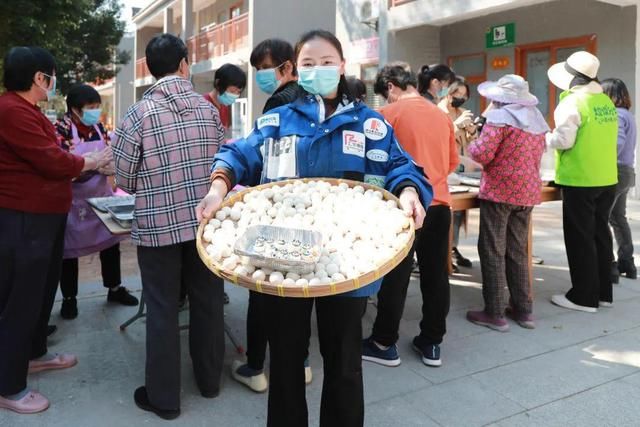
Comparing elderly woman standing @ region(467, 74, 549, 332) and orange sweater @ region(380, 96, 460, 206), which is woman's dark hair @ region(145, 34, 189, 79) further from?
elderly woman standing @ region(467, 74, 549, 332)

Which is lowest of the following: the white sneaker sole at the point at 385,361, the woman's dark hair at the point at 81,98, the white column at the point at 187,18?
the white sneaker sole at the point at 385,361

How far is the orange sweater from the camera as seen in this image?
10.1 feet

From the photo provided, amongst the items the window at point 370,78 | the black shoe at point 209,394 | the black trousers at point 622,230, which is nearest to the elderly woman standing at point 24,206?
the black shoe at point 209,394

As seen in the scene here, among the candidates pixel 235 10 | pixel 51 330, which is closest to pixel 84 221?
pixel 51 330

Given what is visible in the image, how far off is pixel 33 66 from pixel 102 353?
1.68 m

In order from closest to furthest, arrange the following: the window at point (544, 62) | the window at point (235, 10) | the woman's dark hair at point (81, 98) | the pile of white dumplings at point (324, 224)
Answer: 1. the pile of white dumplings at point (324, 224)
2. the woman's dark hair at point (81, 98)
3. the window at point (544, 62)
4. the window at point (235, 10)

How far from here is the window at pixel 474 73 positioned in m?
12.3

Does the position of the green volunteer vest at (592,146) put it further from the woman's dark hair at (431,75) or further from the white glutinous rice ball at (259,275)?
the white glutinous rice ball at (259,275)

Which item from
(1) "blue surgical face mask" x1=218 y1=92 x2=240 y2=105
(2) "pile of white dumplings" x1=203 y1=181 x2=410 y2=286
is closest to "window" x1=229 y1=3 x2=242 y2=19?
(1) "blue surgical face mask" x1=218 y1=92 x2=240 y2=105

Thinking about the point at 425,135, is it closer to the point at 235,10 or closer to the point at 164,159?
the point at 164,159

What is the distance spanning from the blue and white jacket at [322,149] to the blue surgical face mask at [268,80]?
4.03ft

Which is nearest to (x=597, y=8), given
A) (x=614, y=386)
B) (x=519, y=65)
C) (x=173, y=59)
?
(x=519, y=65)

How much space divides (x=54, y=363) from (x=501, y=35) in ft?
36.4

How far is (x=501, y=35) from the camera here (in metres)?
11.7
